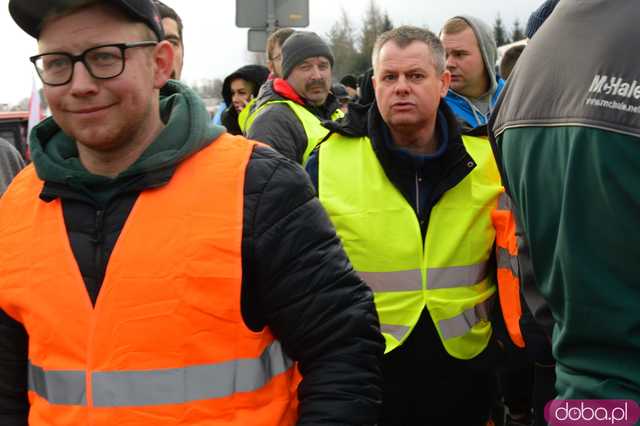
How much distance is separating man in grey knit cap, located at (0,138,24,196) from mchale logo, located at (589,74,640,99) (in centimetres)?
348

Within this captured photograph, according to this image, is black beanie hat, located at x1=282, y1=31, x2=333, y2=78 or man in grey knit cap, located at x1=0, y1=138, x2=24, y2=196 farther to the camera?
black beanie hat, located at x1=282, y1=31, x2=333, y2=78

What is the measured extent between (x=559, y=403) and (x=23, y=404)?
136 centimetres

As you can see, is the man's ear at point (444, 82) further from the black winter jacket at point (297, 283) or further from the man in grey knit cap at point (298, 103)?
the black winter jacket at point (297, 283)

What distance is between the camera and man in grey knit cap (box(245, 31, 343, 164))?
4672 millimetres

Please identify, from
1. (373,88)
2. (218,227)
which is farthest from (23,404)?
(373,88)

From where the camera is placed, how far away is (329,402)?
74.7 inches

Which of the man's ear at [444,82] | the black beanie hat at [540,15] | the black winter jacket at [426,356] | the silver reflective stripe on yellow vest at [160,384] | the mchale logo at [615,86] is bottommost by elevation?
the black winter jacket at [426,356]

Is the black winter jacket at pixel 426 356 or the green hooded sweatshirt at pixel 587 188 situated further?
the black winter jacket at pixel 426 356

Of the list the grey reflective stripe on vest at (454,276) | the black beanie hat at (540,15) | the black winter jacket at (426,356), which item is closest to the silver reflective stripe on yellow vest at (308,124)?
the black winter jacket at (426,356)

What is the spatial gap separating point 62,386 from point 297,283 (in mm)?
609

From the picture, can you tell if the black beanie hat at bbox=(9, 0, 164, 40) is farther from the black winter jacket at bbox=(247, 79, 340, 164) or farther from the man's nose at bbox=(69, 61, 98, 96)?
the black winter jacket at bbox=(247, 79, 340, 164)


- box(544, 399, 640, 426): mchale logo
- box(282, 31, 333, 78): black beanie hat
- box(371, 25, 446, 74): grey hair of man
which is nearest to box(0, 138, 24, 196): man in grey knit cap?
box(282, 31, 333, 78): black beanie hat

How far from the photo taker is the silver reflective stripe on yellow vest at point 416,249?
11.0 feet

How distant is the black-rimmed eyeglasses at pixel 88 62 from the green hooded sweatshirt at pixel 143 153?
8.1 inches
